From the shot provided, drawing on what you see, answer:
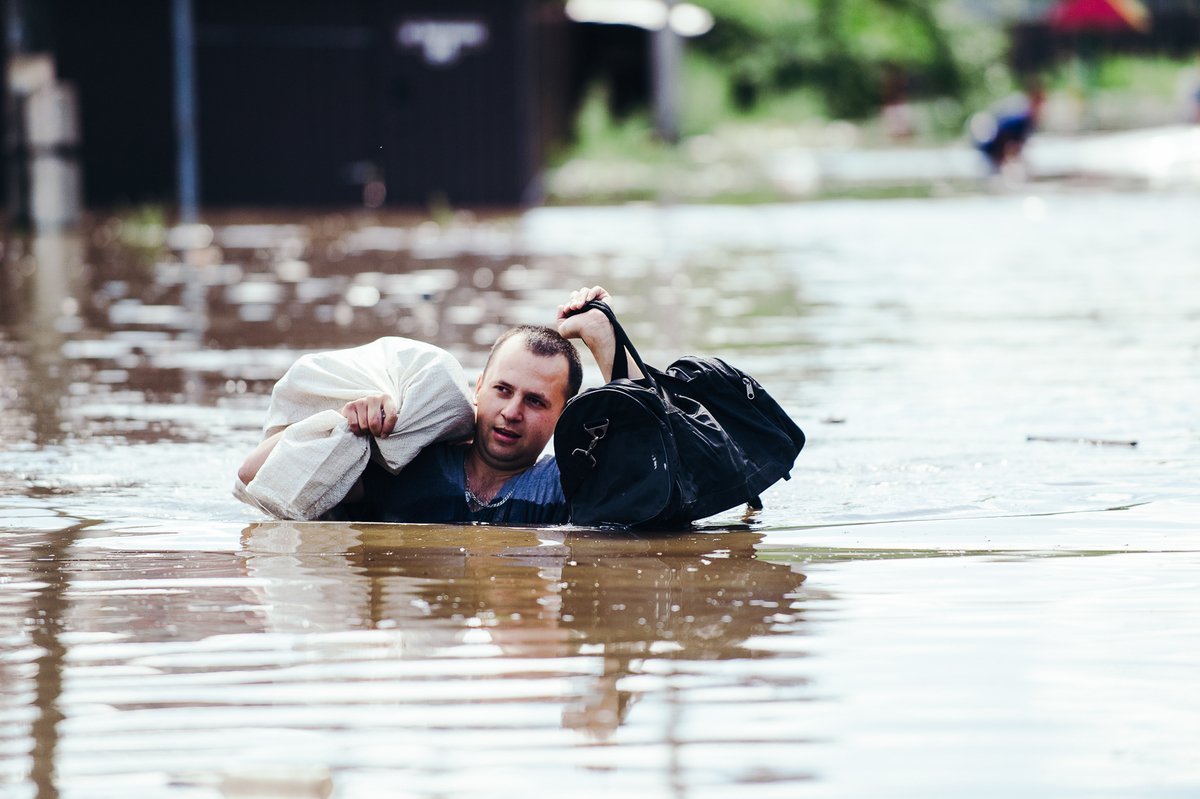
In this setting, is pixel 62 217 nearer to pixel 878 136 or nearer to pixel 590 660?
pixel 590 660

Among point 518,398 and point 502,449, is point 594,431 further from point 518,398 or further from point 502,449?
point 502,449

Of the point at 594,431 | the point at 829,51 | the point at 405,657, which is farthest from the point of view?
the point at 829,51

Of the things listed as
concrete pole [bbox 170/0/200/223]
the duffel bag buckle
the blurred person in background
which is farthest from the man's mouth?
the blurred person in background

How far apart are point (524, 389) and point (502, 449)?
0.72ft

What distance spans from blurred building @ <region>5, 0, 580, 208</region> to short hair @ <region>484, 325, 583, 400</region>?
19.6 meters

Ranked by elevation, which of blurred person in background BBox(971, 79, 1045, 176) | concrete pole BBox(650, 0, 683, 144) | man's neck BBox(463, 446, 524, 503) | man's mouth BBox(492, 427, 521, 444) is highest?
concrete pole BBox(650, 0, 683, 144)

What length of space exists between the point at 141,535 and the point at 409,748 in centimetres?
241

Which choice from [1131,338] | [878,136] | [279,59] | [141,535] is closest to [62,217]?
[279,59]

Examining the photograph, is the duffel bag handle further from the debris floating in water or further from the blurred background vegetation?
the blurred background vegetation

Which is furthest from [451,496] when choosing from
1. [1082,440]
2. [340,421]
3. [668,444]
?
[1082,440]

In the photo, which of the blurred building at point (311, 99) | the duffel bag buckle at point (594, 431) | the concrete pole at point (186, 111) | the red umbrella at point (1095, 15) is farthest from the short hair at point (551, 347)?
the red umbrella at point (1095, 15)

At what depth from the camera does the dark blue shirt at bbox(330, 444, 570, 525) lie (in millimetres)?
6082

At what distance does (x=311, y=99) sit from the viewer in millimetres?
25188

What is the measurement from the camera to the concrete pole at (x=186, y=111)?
2352cm
